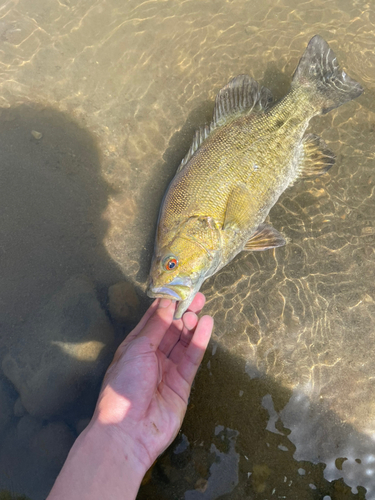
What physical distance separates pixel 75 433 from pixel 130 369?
1.38 metres

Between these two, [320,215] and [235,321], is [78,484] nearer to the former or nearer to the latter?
[235,321]

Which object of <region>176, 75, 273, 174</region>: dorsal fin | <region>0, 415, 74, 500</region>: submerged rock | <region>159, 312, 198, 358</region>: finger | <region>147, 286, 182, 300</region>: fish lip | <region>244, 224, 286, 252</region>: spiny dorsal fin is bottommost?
<region>0, 415, 74, 500</region>: submerged rock

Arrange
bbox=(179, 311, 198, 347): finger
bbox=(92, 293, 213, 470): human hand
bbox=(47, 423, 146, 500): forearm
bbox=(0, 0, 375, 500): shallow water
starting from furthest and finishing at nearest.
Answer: bbox=(0, 0, 375, 500): shallow water → bbox=(179, 311, 198, 347): finger → bbox=(92, 293, 213, 470): human hand → bbox=(47, 423, 146, 500): forearm

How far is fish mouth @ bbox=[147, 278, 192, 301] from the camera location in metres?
3.03

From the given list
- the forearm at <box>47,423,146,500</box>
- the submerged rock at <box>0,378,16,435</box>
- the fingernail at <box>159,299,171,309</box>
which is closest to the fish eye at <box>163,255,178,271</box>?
the fingernail at <box>159,299,171,309</box>

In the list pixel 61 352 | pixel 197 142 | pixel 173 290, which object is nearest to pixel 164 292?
pixel 173 290

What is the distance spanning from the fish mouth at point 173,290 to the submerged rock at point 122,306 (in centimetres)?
90

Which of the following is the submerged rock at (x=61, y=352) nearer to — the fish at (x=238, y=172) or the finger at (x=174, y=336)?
the finger at (x=174, y=336)

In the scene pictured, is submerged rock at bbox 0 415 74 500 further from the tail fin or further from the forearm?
the tail fin

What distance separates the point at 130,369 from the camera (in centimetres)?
298

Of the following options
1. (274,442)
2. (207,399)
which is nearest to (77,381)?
(207,399)

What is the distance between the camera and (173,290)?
9.95ft

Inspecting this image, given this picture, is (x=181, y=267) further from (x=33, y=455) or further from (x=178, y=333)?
(x=33, y=455)

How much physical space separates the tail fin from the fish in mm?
12
